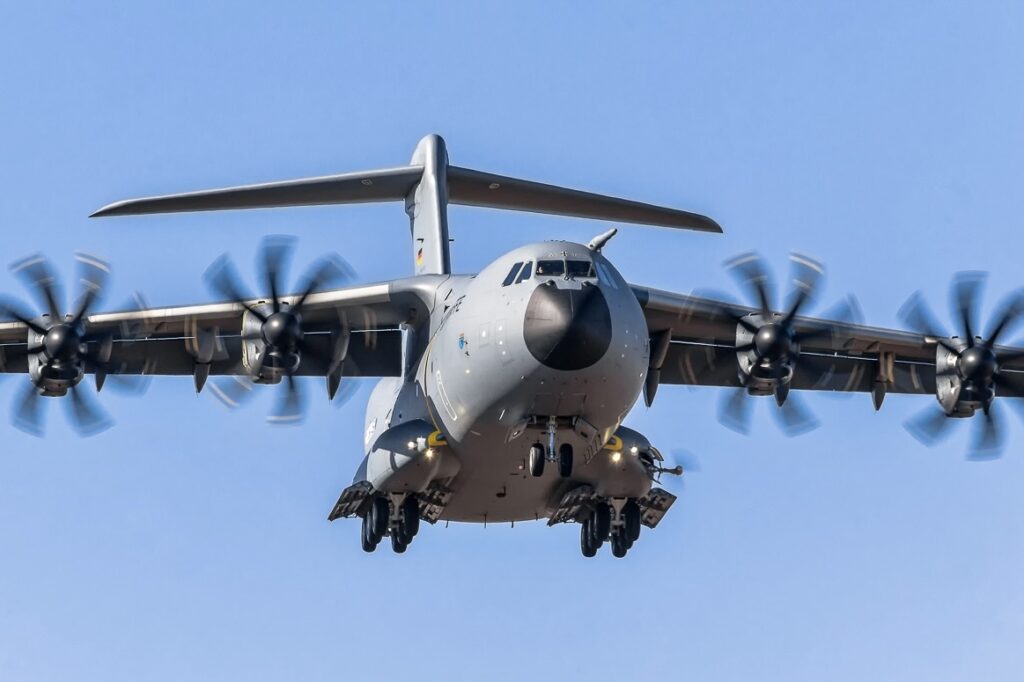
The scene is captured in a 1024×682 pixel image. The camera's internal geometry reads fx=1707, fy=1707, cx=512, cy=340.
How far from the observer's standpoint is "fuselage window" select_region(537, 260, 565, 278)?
749 inches

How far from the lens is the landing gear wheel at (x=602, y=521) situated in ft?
74.0

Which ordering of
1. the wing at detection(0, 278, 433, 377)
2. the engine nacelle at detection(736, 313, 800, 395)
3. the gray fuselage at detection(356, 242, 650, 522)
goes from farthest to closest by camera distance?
1. the wing at detection(0, 278, 433, 377)
2. the engine nacelle at detection(736, 313, 800, 395)
3. the gray fuselage at detection(356, 242, 650, 522)

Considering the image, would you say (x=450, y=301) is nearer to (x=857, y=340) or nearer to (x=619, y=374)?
(x=619, y=374)

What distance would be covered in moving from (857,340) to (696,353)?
2.26 metres

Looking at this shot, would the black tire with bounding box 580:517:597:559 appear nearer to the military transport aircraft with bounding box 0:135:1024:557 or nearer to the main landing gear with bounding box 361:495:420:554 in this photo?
the military transport aircraft with bounding box 0:135:1024:557

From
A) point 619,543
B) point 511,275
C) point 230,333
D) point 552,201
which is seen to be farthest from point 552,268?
point 230,333

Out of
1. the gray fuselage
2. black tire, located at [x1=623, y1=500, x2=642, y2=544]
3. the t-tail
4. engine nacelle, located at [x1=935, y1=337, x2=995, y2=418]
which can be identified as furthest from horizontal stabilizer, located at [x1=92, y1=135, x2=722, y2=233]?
black tire, located at [x1=623, y1=500, x2=642, y2=544]

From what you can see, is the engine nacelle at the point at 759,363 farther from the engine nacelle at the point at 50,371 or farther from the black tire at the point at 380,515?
the engine nacelle at the point at 50,371

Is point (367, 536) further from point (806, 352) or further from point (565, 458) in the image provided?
point (806, 352)

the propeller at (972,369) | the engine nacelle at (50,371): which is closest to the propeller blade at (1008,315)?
the propeller at (972,369)

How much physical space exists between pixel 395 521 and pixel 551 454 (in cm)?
360

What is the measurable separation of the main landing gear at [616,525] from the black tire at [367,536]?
288cm

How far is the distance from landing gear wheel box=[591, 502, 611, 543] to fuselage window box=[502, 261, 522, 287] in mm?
4376

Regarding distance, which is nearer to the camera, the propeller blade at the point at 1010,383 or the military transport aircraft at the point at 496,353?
the military transport aircraft at the point at 496,353
